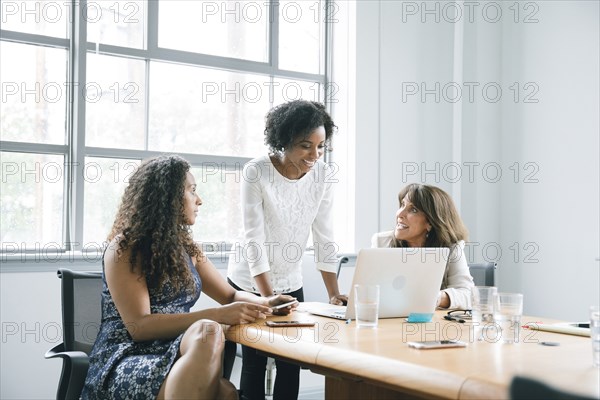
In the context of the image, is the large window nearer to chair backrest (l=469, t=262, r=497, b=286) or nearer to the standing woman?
the standing woman

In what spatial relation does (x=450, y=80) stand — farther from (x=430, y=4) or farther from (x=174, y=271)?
(x=174, y=271)

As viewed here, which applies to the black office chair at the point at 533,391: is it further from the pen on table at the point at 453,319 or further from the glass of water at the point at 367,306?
the pen on table at the point at 453,319

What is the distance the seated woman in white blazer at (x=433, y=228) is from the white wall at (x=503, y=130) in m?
1.52

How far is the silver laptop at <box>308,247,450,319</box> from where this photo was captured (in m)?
2.04

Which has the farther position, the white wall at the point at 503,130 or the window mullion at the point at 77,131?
the white wall at the point at 503,130

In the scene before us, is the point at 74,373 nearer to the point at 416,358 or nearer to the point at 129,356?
the point at 129,356

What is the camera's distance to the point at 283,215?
107 inches

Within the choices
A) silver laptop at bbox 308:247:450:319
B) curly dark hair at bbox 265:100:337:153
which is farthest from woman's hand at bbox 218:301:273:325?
curly dark hair at bbox 265:100:337:153

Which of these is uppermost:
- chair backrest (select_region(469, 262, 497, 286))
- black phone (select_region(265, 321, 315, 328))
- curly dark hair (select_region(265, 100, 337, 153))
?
curly dark hair (select_region(265, 100, 337, 153))

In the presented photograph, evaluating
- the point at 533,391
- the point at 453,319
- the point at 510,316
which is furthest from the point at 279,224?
the point at 533,391

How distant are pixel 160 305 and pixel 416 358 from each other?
2.94 ft

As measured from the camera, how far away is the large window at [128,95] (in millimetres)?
3443

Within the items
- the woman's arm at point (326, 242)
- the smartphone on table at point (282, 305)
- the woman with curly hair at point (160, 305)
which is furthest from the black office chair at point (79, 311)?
the woman's arm at point (326, 242)

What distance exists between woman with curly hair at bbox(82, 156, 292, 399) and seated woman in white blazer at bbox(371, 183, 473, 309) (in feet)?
2.25
